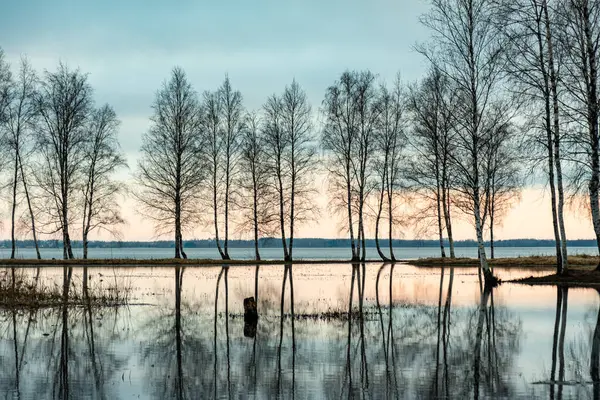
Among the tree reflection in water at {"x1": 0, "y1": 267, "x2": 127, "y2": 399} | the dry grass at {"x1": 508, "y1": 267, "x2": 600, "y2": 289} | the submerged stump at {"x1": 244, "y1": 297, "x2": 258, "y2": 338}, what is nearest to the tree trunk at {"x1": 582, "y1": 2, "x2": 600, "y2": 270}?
the dry grass at {"x1": 508, "y1": 267, "x2": 600, "y2": 289}

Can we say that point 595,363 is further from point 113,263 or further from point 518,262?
point 113,263

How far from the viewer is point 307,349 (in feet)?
42.8

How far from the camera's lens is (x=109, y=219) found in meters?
56.4

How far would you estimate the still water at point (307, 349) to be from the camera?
967 centimetres

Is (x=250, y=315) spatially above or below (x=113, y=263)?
below

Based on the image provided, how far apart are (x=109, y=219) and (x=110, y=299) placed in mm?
35723

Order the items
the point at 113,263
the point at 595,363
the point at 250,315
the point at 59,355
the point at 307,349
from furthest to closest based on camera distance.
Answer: the point at 113,263 → the point at 250,315 → the point at 307,349 → the point at 59,355 → the point at 595,363

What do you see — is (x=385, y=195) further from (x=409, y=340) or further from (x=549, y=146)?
(x=409, y=340)

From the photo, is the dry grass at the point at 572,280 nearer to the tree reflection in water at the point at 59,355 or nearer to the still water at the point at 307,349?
the still water at the point at 307,349

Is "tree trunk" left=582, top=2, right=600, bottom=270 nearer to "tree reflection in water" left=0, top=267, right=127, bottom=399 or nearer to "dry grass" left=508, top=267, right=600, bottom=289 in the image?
"dry grass" left=508, top=267, right=600, bottom=289

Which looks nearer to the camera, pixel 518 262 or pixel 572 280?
pixel 572 280

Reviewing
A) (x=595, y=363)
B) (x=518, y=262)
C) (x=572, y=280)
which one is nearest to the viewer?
(x=595, y=363)

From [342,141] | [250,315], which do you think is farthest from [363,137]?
[250,315]

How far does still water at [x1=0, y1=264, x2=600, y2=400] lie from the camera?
9672 millimetres
